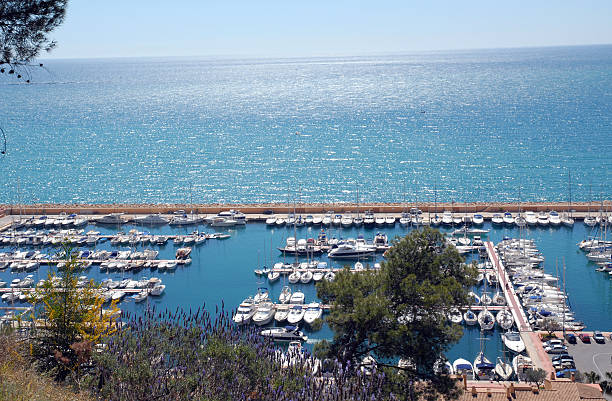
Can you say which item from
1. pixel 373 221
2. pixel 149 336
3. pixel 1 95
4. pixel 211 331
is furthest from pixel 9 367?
pixel 1 95

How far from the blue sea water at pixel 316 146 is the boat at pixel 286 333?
93.9 ft

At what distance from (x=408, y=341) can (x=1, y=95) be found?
576ft

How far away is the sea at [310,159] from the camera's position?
39.2m

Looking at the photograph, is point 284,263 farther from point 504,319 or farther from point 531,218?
point 531,218

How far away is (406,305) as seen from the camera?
18.0 metres

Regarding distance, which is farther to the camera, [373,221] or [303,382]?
[373,221]

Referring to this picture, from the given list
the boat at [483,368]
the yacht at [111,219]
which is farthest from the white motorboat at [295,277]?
the yacht at [111,219]

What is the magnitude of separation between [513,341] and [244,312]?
12.3 metres

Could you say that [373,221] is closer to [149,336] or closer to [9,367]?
[149,336]

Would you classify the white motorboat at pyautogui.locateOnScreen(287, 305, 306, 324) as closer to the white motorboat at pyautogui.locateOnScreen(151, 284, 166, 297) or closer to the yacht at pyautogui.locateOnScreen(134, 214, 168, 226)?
the white motorboat at pyautogui.locateOnScreen(151, 284, 166, 297)

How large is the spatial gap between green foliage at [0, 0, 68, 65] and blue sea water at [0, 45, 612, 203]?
37.6 metres

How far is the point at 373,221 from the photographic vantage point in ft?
149

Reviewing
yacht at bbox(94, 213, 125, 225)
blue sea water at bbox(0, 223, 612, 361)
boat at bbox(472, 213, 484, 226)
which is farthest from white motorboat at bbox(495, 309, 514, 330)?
yacht at bbox(94, 213, 125, 225)

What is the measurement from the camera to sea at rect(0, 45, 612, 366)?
39156mm
